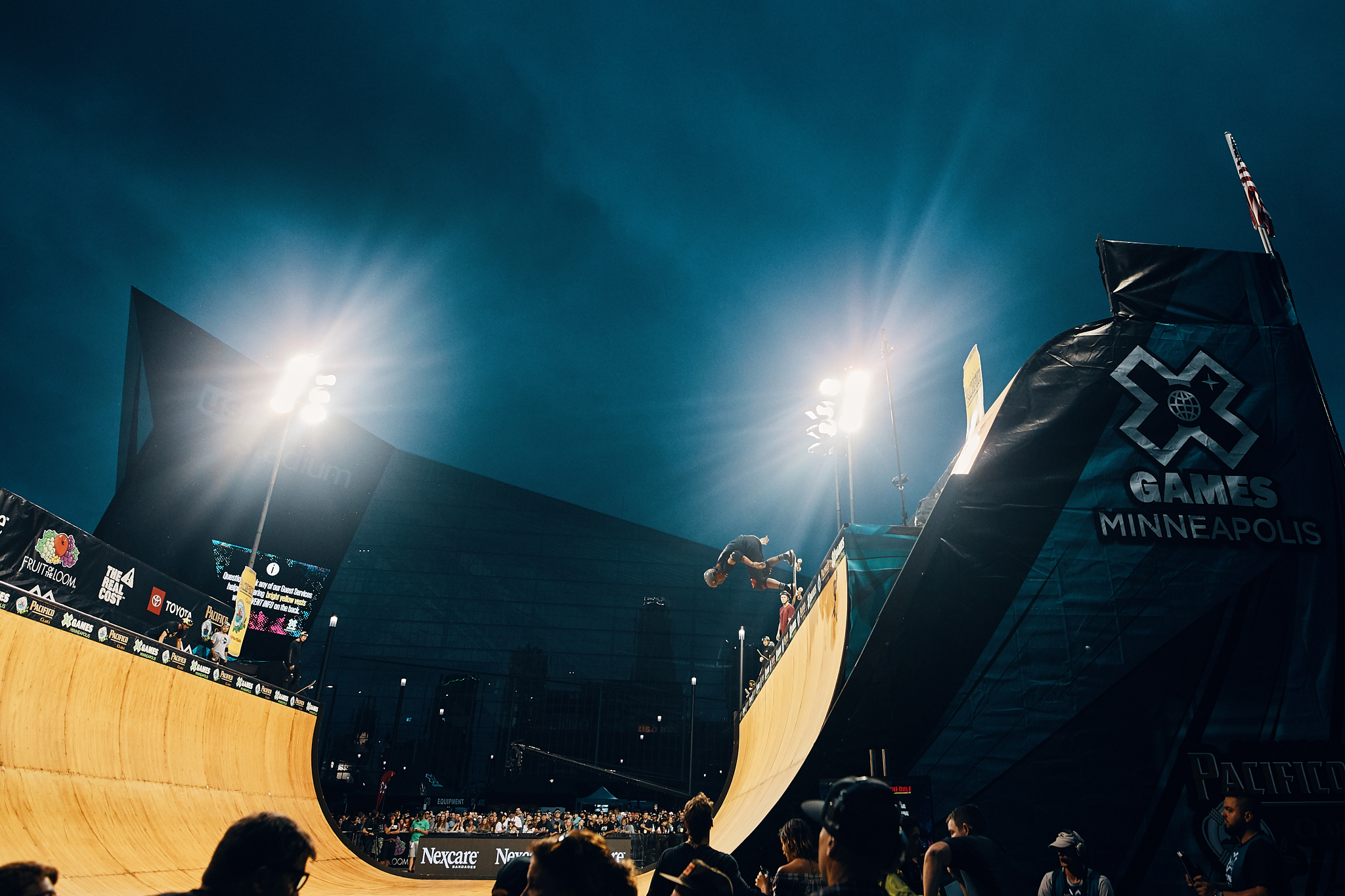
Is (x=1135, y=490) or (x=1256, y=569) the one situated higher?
(x=1135, y=490)

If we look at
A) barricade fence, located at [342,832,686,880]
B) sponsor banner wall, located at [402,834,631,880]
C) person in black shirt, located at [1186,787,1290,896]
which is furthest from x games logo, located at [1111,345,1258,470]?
sponsor banner wall, located at [402,834,631,880]

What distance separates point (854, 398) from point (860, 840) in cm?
1146

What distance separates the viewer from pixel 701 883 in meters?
3.17

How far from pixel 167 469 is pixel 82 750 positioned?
1772 centimetres

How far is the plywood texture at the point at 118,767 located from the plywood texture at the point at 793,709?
735cm

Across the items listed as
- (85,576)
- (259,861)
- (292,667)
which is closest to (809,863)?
(259,861)

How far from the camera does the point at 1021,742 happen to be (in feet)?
27.7

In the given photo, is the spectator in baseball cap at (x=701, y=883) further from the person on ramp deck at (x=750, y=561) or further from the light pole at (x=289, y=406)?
the light pole at (x=289, y=406)

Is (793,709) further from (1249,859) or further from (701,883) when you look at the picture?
(701,883)

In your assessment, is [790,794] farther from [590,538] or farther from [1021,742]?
[590,538]

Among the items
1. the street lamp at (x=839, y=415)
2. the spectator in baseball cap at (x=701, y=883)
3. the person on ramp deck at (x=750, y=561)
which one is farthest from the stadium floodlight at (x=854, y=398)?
the spectator in baseball cap at (x=701, y=883)

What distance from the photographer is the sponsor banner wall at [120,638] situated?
8.64m

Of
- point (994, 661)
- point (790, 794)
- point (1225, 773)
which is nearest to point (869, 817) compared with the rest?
point (790, 794)

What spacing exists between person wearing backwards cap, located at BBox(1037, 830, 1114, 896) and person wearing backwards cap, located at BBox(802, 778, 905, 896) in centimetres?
407
